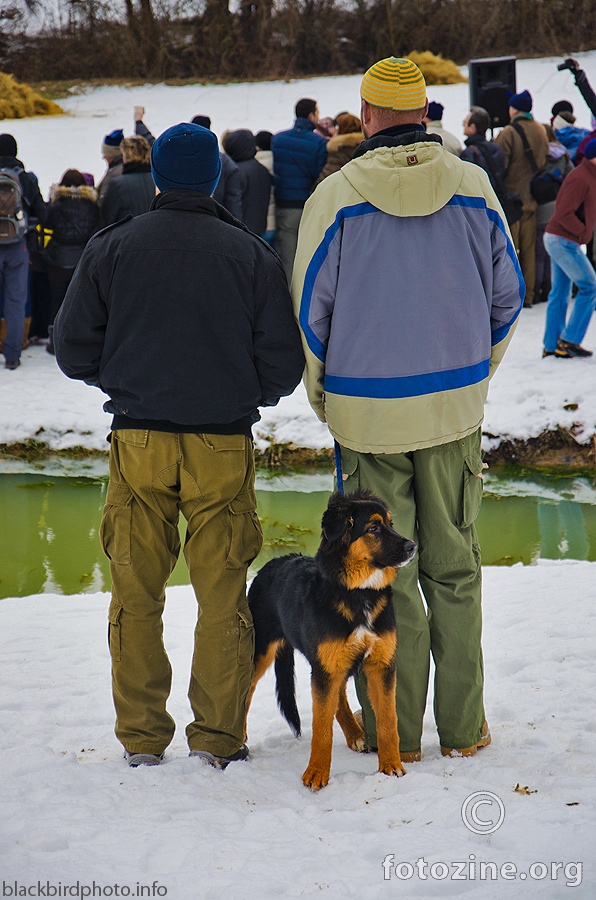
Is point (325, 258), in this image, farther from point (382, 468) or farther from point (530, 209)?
point (530, 209)

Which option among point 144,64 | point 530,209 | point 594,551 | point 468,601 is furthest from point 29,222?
point 144,64

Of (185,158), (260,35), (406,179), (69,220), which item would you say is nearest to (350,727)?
(406,179)

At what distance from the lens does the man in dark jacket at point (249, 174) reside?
8031mm

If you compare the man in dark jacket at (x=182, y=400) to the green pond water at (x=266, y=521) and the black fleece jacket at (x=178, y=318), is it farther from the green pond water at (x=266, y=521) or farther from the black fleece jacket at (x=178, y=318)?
the green pond water at (x=266, y=521)

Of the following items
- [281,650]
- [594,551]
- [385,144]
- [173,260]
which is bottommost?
[594,551]

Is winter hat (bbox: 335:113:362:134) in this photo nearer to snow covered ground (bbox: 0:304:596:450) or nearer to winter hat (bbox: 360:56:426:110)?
snow covered ground (bbox: 0:304:596:450)

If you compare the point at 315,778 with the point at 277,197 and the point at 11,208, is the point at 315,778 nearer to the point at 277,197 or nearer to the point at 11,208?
the point at 11,208

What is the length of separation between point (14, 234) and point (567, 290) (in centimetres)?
516

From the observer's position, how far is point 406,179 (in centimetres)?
242

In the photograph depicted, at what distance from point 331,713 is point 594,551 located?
11.6 feet

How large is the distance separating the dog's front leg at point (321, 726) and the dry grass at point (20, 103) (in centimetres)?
1789

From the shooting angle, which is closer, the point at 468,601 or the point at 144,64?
the point at 468,601

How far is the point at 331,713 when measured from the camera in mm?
2543

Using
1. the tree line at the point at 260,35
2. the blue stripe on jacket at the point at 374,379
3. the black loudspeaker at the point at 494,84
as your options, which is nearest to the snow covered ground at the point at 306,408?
the black loudspeaker at the point at 494,84
